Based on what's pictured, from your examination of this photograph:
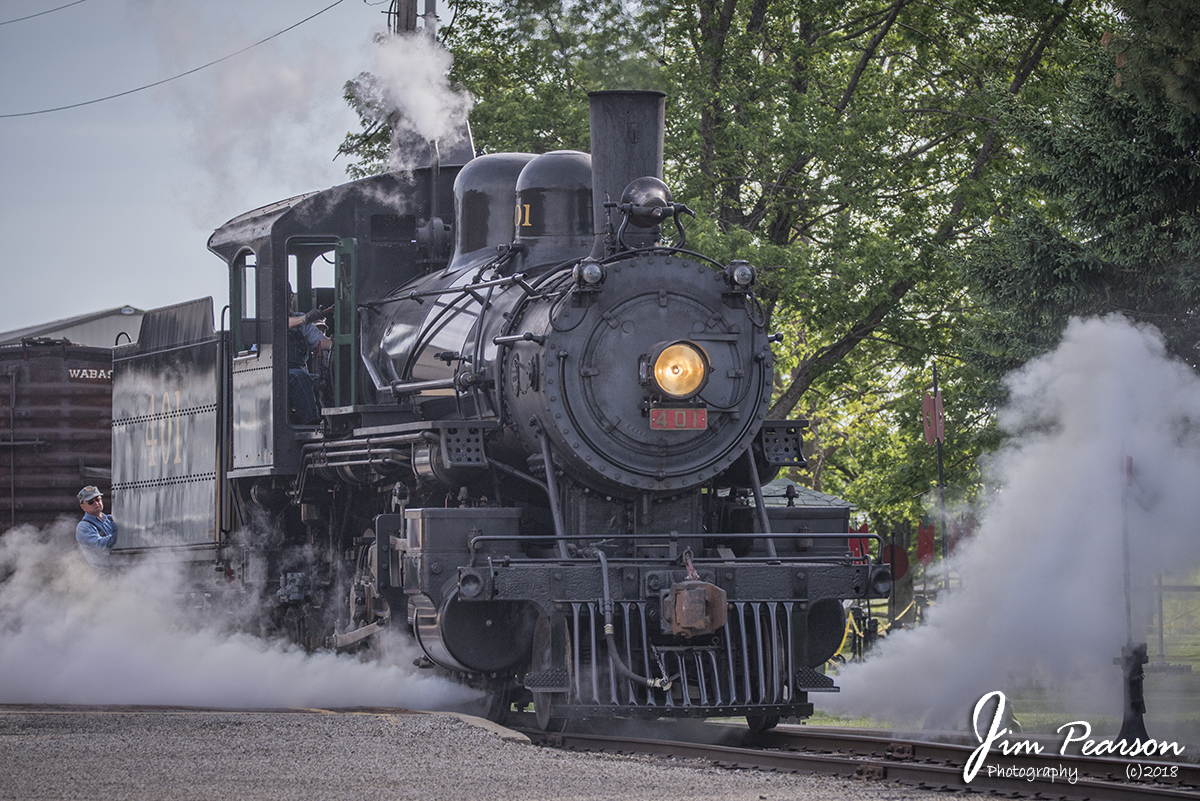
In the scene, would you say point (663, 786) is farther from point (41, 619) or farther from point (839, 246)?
point (839, 246)

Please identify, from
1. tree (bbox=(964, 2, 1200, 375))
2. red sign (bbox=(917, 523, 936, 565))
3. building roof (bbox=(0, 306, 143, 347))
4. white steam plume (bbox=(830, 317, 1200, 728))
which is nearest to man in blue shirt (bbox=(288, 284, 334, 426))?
white steam plume (bbox=(830, 317, 1200, 728))

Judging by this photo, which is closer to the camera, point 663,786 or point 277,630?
point 663,786

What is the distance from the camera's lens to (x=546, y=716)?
27.0 ft

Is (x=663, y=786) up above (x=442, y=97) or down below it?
below

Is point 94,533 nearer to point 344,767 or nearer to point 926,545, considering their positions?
point 344,767

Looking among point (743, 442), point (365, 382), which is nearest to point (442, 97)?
point (365, 382)

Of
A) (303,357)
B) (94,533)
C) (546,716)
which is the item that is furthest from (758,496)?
(94,533)

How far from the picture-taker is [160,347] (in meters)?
12.8

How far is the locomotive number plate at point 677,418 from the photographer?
850cm

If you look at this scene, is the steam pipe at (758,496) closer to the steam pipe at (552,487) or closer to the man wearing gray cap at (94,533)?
the steam pipe at (552,487)

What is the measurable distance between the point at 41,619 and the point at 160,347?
2.53 meters

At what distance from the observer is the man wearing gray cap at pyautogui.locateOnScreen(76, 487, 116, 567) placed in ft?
42.5

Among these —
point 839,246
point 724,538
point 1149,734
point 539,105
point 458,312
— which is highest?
point 539,105

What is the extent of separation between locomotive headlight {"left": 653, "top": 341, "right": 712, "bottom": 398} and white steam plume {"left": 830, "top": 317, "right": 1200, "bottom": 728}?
239 cm
